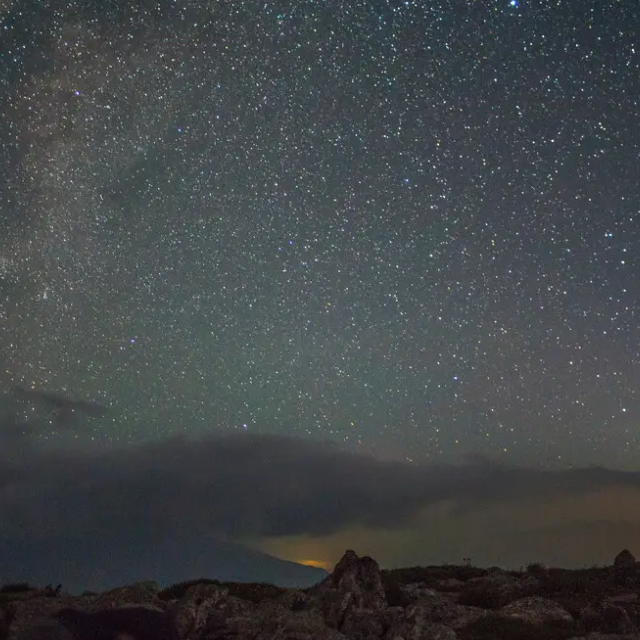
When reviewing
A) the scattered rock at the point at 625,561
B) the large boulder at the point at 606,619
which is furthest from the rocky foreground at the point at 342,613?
the scattered rock at the point at 625,561

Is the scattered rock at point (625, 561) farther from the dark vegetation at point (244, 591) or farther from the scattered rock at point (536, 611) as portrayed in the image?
the dark vegetation at point (244, 591)

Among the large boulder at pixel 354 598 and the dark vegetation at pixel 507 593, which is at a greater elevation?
the large boulder at pixel 354 598

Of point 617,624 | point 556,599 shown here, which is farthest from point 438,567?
point 617,624

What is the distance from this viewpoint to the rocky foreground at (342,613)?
73.5ft

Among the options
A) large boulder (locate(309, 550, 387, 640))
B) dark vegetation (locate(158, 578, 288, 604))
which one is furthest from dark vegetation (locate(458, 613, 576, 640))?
dark vegetation (locate(158, 578, 288, 604))

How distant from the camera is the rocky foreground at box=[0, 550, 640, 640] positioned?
22.4m

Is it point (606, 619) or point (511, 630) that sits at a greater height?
point (606, 619)

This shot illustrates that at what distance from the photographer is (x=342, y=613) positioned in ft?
83.9

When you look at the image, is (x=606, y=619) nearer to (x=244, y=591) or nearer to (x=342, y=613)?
(x=342, y=613)

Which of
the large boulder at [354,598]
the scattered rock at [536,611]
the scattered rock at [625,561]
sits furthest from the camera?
the scattered rock at [625,561]

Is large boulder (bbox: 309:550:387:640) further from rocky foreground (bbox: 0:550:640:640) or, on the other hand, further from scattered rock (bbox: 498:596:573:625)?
scattered rock (bbox: 498:596:573:625)

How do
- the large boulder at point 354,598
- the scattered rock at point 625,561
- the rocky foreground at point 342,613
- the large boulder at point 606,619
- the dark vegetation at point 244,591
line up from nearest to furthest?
the rocky foreground at point 342,613
the large boulder at point 354,598
the large boulder at point 606,619
the dark vegetation at point 244,591
the scattered rock at point 625,561

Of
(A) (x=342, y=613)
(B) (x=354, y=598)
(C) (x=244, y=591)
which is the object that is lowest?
(C) (x=244, y=591)

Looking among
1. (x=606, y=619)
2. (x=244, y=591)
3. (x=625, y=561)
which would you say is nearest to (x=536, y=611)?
(x=606, y=619)
